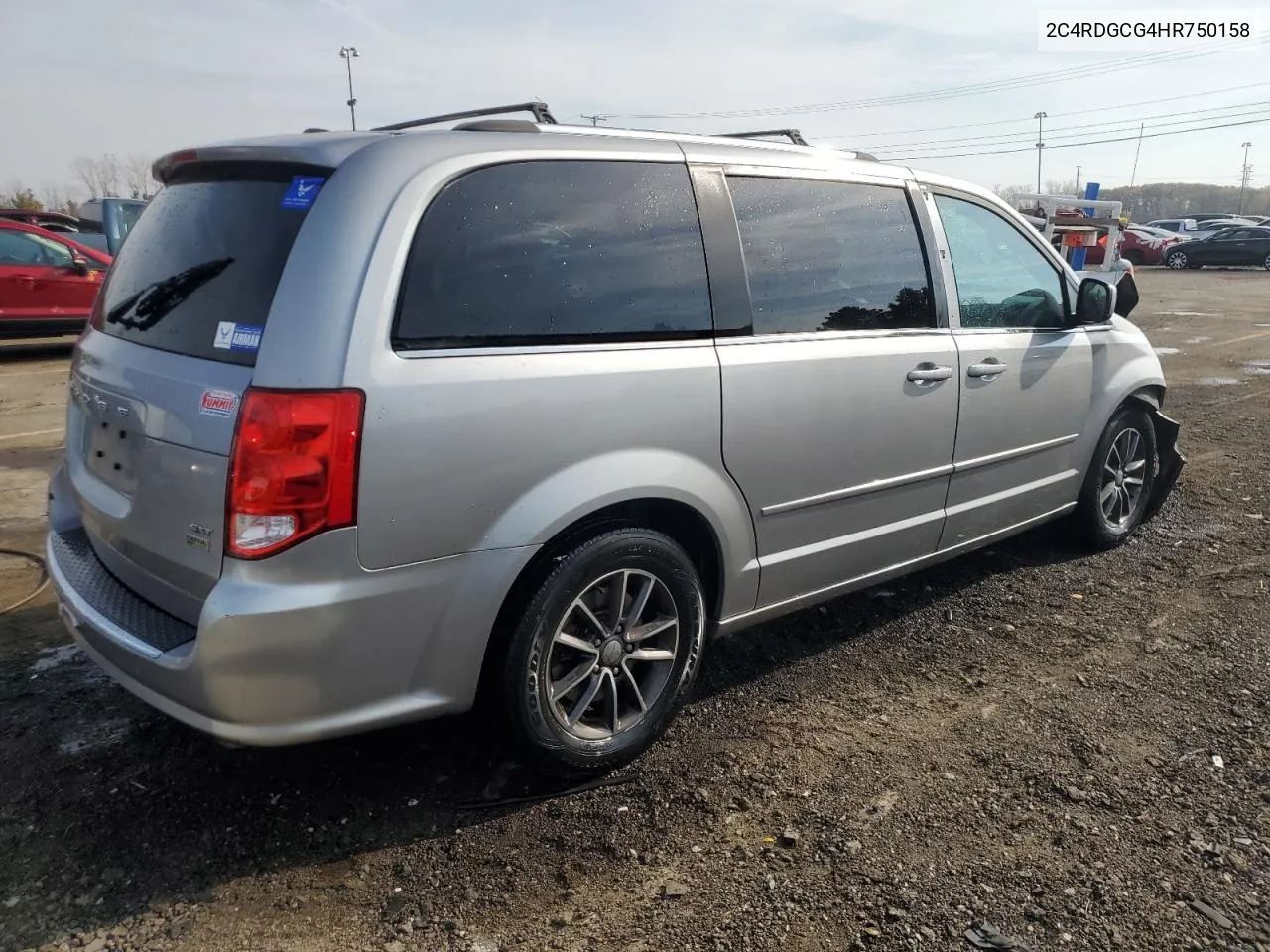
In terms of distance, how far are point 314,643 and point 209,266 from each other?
1.09 meters

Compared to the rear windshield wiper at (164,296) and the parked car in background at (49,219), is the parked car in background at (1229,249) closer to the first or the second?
the parked car in background at (49,219)

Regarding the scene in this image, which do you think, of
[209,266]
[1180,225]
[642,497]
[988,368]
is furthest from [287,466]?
[1180,225]

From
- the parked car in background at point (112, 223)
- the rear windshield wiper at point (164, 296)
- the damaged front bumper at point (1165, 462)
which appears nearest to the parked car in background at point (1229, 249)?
the damaged front bumper at point (1165, 462)

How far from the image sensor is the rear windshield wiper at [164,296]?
2.60 metres

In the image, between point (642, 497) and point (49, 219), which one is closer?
point (642, 497)

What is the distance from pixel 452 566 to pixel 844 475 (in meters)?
1.55

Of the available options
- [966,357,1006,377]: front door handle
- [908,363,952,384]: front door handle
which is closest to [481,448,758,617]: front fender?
[908,363,952,384]: front door handle

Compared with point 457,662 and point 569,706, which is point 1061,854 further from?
point 457,662

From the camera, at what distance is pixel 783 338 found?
3193 millimetres

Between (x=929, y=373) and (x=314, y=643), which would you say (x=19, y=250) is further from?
(x=929, y=373)

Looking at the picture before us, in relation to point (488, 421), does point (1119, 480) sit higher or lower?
lower

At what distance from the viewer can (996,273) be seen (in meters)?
4.11

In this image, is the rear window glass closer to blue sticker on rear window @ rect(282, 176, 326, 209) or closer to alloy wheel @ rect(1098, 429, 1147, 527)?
blue sticker on rear window @ rect(282, 176, 326, 209)

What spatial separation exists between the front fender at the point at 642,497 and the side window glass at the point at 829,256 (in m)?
0.59
